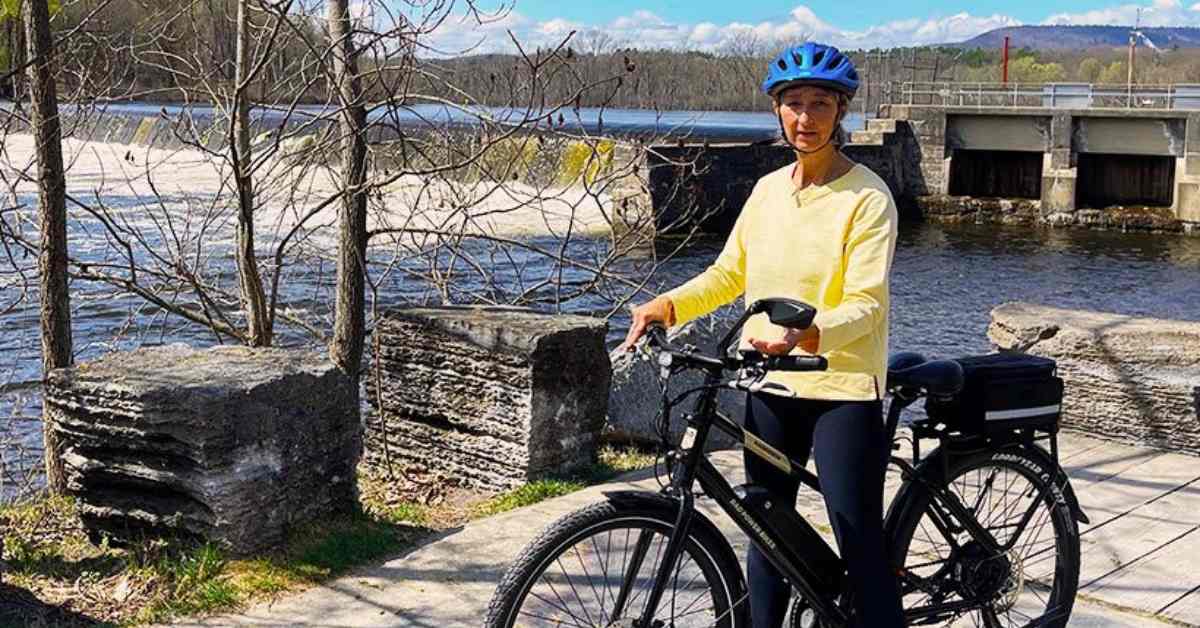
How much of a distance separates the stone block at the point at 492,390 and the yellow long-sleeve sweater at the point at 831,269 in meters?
3.07

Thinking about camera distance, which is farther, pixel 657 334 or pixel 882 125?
pixel 882 125

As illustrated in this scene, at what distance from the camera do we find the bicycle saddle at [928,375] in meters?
3.86

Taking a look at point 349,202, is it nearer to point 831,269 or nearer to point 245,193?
point 245,193

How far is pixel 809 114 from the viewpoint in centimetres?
348

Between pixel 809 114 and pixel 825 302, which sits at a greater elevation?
pixel 809 114

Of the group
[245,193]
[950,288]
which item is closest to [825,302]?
[245,193]

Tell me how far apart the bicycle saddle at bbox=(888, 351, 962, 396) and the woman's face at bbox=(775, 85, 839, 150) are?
77 centimetres

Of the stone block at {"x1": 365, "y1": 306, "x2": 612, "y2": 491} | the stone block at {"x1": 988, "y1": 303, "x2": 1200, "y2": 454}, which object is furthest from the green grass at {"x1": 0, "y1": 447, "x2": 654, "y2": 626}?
the stone block at {"x1": 988, "y1": 303, "x2": 1200, "y2": 454}

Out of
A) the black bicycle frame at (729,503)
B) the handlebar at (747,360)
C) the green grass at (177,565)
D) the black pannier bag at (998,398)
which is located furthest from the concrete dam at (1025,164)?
the handlebar at (747,360)

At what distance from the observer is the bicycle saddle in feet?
12.6

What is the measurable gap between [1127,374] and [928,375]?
155 inches

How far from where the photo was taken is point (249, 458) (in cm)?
513

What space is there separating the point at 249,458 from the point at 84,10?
17.1 feet

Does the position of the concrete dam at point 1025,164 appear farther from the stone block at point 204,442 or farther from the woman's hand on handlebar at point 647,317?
the woman's hand on handlebar at point 647,317
